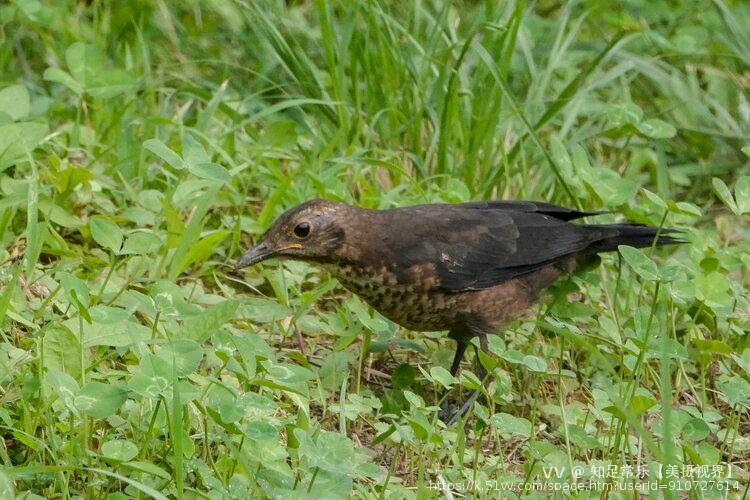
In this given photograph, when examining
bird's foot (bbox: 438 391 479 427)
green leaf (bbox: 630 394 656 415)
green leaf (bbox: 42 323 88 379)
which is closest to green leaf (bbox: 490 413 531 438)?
green leaf (bbox: 630 394 656 415)

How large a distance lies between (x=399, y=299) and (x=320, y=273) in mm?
707

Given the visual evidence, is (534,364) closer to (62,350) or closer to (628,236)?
(628,236)

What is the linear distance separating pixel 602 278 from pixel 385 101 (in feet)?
4.91

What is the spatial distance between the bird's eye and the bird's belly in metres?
0.23

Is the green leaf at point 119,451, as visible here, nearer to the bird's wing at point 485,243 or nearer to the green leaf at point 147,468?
the green leaf at point 147,468

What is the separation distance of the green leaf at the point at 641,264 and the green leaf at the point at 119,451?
77.6 inches

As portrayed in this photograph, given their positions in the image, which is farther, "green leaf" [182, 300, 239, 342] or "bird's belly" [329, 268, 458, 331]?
"bird's belly" [329, 268, 458, 331]

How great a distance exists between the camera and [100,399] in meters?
3.49

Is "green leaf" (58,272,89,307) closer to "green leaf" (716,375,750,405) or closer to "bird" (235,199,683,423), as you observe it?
"bird" (235,199,683,423)

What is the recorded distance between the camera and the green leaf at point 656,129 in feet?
18.0

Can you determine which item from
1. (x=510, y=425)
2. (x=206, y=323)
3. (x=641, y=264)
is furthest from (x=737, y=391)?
(x=206, y=323)

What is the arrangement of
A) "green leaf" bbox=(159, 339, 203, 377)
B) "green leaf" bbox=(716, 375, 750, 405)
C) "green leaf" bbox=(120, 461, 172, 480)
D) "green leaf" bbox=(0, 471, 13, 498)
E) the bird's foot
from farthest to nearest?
the bird's foot
"green leaf" bbox=(716, 375, 750, 405)
"green leaf" bbox=(159, 339, 203, 377)
"green leaf" bbox=(120, 461, 172, 480)
"green leaf" bbox=(0, 471, 13, 498)

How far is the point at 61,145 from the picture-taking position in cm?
543

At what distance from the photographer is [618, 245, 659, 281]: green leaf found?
4375 mm
